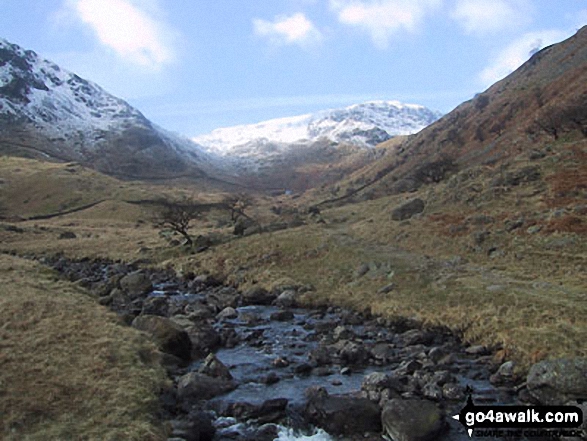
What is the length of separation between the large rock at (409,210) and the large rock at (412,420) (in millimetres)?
41204

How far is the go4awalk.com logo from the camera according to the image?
1609 centimetres

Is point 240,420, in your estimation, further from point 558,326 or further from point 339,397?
point 558,326

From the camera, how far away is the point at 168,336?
26.2m

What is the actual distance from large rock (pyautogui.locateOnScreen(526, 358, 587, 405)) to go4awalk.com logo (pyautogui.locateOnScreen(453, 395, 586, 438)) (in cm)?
47

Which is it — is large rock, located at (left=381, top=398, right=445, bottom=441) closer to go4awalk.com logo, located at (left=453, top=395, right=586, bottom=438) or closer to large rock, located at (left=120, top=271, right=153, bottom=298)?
go4awalk.com logo, located at (left=453, top=395, right=586, bottom=438)

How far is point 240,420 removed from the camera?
18328mm

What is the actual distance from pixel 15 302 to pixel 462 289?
96.8ft

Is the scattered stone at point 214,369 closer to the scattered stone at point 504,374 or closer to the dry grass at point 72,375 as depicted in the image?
the dry grass at point 72,375

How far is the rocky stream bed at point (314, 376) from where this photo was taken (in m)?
17.2

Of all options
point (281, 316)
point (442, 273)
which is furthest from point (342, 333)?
point (442, 273)

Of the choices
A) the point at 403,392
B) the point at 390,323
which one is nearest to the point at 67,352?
the point at 403,392

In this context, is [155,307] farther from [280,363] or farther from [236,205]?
[236,205]

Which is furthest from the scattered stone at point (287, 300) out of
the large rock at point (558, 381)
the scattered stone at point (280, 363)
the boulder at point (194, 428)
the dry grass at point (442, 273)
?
the large rock at point (558, 381)

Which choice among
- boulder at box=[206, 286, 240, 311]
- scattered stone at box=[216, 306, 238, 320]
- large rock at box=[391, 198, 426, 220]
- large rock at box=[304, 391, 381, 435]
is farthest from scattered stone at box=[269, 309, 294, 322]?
large rock at box=[391, 198, 426, 220]
